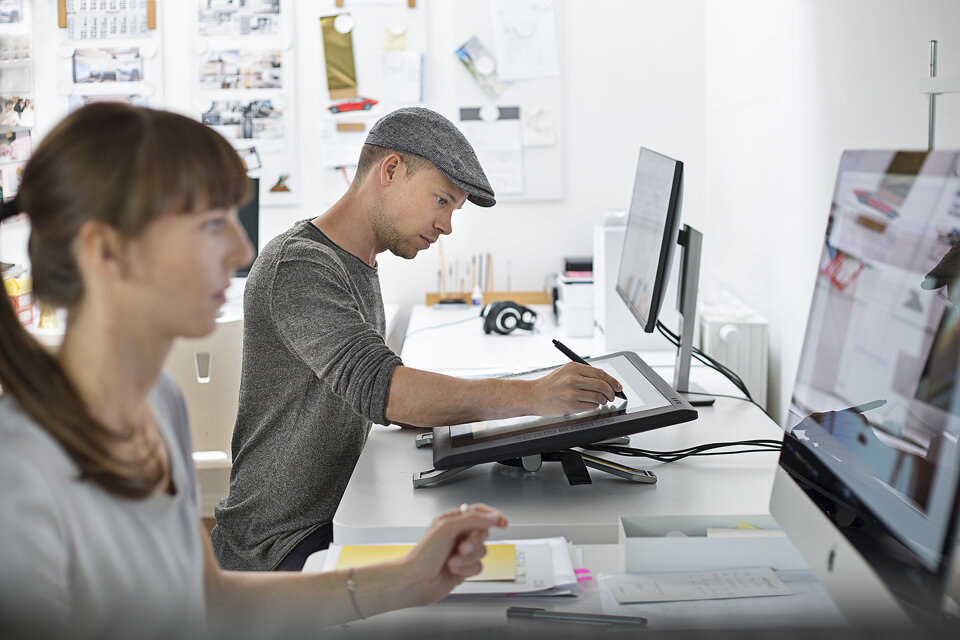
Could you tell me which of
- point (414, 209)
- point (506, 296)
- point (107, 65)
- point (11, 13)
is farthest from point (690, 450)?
point (11, 13)

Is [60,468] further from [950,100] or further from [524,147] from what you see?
[524,147]

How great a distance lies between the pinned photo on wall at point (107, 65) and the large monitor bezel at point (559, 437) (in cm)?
263

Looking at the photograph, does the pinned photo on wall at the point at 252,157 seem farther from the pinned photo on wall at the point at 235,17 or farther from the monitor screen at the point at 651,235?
the monitor screen at the point at 651,235

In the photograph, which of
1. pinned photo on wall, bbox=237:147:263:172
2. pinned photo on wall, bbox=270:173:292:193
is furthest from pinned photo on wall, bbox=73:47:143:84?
pinned photo on wall, bbox=270:173:292:193

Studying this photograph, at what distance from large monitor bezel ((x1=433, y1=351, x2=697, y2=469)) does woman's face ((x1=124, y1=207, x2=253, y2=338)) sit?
613 millimetres

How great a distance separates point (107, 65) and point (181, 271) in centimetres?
309

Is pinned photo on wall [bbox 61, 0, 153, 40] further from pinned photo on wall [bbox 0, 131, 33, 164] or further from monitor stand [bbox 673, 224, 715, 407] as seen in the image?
monitor stand [bbox 673, 224, 715, 407]

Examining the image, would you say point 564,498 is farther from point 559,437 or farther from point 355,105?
point 355,105

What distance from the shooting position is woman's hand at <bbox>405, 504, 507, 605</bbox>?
2.63 feet

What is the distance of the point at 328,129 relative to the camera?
3.37 meters

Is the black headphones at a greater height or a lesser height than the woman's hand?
lesser

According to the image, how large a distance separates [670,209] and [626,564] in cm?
75

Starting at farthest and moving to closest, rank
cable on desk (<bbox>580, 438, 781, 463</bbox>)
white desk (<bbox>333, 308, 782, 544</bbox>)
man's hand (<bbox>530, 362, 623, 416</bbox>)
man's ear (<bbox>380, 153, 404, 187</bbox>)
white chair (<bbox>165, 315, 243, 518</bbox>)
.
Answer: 1. white chair (<bbox>165, 315, 243, 518</bbox>)
2. man's ear (<bbox>380, 153, 404, 187</bbox>)
3. cable on desk (<bbox>580, 438, 781, 463</bbox>)
4. man's hand (<bbox>530, 362, 623, 416</bbox>)
5. white desk (<bbox>333, 308, 782, 544</bbox>)

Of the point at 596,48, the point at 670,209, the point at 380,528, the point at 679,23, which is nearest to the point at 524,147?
the point at 596,48
